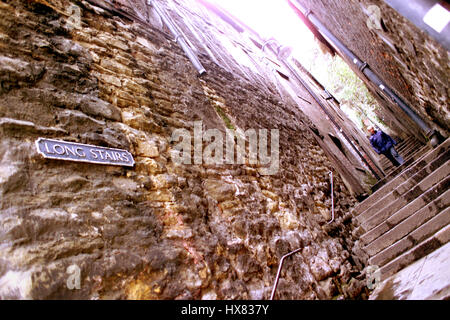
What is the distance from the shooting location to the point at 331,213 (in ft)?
13.1

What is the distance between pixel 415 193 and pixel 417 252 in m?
1.31

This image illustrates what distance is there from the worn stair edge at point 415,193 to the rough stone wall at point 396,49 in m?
0.98

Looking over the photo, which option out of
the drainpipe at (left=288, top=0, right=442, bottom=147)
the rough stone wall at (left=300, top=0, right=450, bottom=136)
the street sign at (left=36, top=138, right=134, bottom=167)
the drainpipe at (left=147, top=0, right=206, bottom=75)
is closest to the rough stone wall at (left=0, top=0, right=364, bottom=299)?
the street sign at (left=36, top=138, right=134, bottom=167)

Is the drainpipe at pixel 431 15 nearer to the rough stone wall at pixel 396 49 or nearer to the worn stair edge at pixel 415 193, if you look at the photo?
the rough stone wall at pixel 396 49

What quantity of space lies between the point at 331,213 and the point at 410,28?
2.74 meters

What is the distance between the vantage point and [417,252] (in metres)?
2.66

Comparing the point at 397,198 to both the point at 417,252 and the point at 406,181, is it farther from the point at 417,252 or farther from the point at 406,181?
the point at 417,252

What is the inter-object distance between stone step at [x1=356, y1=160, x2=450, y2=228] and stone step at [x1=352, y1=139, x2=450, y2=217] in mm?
210

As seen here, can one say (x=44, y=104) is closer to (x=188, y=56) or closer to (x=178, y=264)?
(x=178, y=264)

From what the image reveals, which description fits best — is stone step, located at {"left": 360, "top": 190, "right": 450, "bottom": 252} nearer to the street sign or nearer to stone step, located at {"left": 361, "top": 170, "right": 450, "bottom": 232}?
stone step, located at {"left": 361, "top": 170, "right": 450, "bottom": 232}

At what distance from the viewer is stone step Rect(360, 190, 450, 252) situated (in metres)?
3.05

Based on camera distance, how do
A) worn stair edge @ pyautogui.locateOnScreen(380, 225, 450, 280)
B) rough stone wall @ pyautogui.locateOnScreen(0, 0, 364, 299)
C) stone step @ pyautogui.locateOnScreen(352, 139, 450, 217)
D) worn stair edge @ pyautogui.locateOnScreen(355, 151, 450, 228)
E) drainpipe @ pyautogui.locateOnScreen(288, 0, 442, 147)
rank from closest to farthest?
rough stone wall @ pyautogui.locateOnScreen(0, 0, 364, 299) < worn stair edge @ pyautogui.locateOnScreen(380, 225, 450, 280) < worn stair edge @ pyautogui.locateOnScreen(355, 151, 450, 228) < stone step @ pyautogui.locateOnScreen(352, 139, 450, 217) < drainpipe @ pyautogui.locateOnScreen(288, 0, 442, 147)

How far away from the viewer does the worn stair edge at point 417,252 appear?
250 centimetres

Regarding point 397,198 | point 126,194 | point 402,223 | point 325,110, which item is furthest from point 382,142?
point 126,194
